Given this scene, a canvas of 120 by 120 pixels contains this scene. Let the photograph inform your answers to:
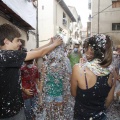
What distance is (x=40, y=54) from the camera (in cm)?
276

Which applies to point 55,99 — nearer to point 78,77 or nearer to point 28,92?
point 28,92

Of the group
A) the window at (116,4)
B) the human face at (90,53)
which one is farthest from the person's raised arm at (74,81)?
the window at (116,4)

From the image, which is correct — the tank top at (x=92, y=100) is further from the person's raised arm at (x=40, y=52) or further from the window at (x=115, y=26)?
the window at (x=115, y=26)

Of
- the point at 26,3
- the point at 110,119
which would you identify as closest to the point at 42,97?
the point at 110,119

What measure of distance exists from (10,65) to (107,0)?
2419 centimetres

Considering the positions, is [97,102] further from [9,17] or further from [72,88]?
[9,17]

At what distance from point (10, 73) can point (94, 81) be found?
819 mm

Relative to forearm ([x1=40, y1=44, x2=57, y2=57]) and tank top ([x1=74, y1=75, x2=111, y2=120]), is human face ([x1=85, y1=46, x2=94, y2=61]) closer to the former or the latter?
tank top ([x1=74, y1=75, x2=111, y2=120])

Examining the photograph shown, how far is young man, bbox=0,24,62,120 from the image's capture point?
8.21 feet

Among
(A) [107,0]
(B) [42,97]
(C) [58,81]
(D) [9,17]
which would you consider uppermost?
(A) [107,0]

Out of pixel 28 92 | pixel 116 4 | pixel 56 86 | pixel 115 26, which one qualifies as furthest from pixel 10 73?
pixel 116 4

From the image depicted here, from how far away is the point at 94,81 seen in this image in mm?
2598

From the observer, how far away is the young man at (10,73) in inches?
98.6

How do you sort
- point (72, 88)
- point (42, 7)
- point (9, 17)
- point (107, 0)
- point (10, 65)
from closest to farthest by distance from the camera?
point (10, 65)
point (72, 88)
point (9, 17)
point (42, 7)
point (107, 0)
